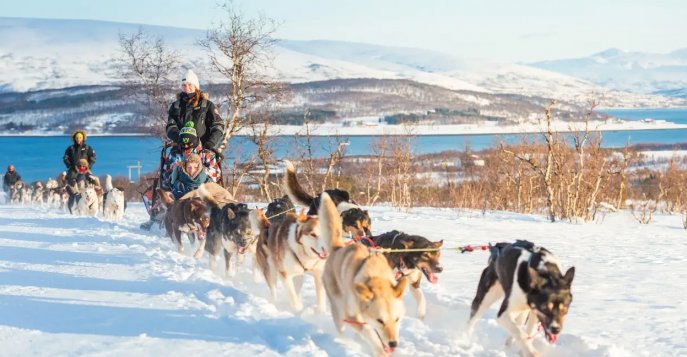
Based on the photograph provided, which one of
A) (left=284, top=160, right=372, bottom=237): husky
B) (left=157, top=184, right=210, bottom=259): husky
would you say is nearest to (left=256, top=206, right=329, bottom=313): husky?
(left=284, top=160, right=372, bottom=237): husky

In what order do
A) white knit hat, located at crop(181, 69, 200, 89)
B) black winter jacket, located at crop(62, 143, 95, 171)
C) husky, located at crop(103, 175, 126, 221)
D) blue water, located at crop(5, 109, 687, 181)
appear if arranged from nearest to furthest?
white knit hat, located at crop(181, 69, 200, 89), husky, located at crop(103, 175, 126, 221), black winter jacket, located at crop(62, 143, 95, 171), blue water, located at crop(5, 109, 687, 181)

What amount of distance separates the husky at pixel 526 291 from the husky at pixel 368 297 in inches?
23.8

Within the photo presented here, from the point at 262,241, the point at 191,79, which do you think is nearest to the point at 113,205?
the point at 191,79

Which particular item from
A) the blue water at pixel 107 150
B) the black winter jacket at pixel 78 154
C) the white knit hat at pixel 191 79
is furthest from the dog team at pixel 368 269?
the blue water at pixel 107 150

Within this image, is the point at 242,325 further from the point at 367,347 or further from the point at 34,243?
the point at 34,243

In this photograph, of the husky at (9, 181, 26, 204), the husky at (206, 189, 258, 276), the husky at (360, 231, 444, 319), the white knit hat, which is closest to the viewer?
the husky at (360, 231, 444, 319)

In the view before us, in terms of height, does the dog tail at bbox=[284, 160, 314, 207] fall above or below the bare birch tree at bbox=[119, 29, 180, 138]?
below

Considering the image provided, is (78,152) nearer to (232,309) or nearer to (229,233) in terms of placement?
(229,233)

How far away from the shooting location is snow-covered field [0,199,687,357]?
4.12 m

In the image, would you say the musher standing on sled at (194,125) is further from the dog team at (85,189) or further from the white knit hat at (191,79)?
the dog team at (85,189)

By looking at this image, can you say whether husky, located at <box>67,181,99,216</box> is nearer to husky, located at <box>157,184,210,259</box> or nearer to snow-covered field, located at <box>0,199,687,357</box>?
snow-covered field, located at <box>0,199,687,357</box>

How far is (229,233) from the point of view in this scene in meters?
6.43

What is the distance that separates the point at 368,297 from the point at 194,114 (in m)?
5.22

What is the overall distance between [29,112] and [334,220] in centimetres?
16086
